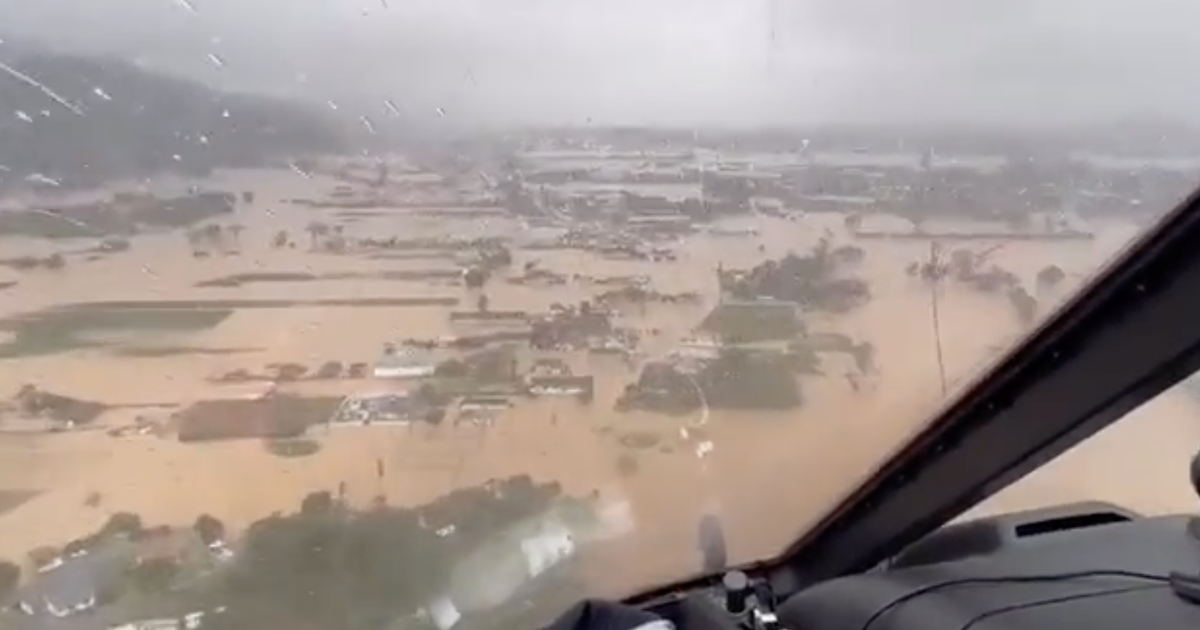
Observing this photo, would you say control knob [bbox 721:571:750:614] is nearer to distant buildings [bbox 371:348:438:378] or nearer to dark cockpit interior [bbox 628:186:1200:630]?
dark cockpit interior [bbox 628:186:1200:630]

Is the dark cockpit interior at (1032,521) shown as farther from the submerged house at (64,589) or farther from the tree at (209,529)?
the submerged house at (64,589)

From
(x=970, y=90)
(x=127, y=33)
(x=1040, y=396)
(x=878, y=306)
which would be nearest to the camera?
(x=1040, y=396)

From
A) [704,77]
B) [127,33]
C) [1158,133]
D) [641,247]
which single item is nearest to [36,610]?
[127,33]

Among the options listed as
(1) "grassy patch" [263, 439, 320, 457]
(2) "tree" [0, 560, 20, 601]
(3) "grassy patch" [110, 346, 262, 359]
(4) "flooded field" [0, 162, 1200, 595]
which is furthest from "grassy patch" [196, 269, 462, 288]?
(2) "tree" [0, 560, 20, 601]

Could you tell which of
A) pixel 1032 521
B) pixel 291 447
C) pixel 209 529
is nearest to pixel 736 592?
pixel 1032 521

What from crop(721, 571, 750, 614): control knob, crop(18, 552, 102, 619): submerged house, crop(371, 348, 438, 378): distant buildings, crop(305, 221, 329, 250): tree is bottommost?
crop(721, 571, 750, 614): control knob

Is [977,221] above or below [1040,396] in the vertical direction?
above

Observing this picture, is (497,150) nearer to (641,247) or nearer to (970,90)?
(641,247)
